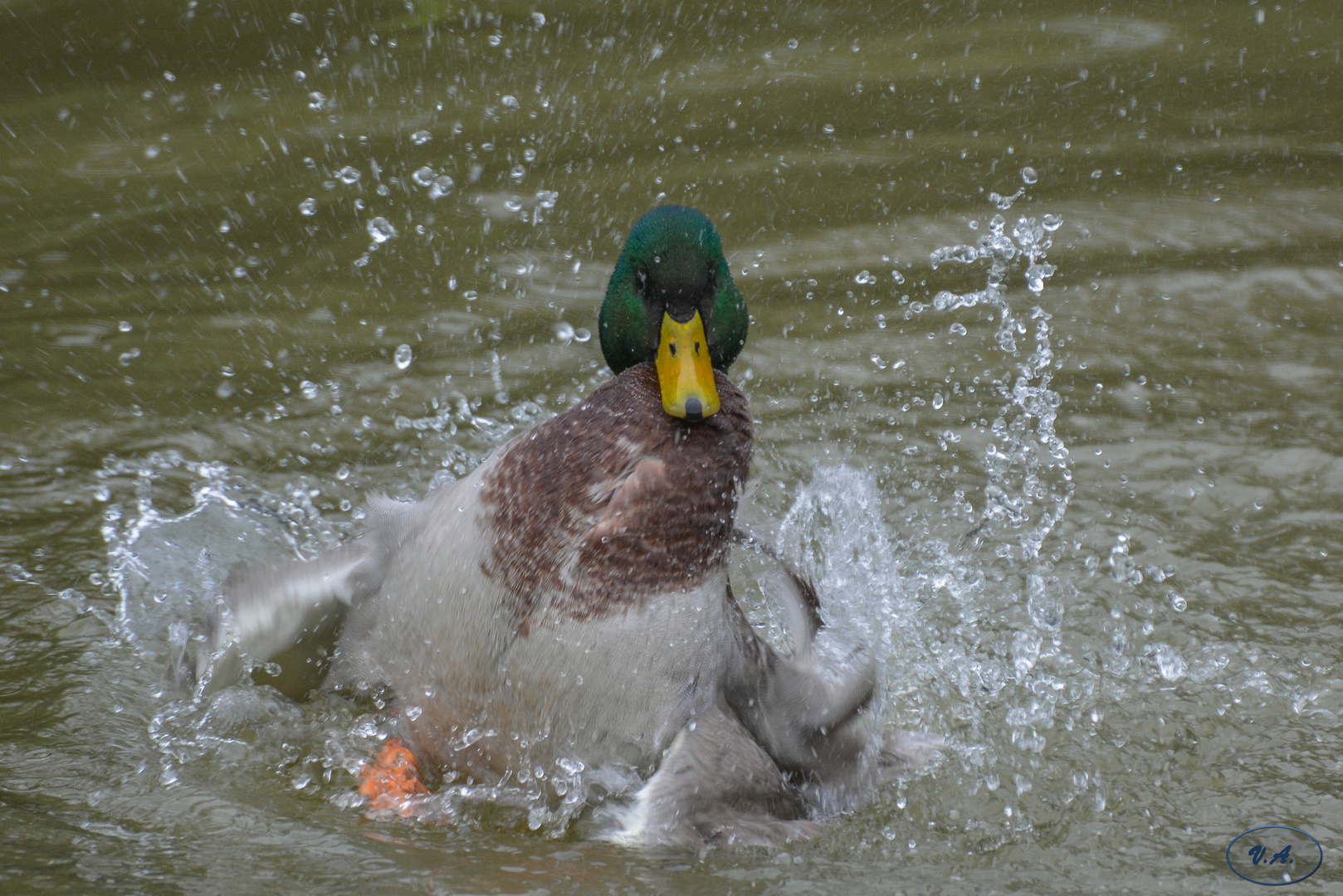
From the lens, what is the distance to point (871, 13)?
18.1 ft

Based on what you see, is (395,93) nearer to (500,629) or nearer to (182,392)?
(182,392)

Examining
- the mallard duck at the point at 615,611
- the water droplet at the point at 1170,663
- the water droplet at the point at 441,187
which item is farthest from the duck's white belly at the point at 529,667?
the water droplet at the point at 441,187

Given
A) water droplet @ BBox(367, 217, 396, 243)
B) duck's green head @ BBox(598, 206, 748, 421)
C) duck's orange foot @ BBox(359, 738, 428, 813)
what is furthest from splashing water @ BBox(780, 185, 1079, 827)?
water droplet @ BBox(367, 217, 396, 243)

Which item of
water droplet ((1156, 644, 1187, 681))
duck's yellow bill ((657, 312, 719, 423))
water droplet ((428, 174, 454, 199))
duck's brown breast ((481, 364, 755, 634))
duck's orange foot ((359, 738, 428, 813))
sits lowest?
water droplet ((1156, 644, 1187, 681))

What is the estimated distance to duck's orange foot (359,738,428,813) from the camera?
2379 mm

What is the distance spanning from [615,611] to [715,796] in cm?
36

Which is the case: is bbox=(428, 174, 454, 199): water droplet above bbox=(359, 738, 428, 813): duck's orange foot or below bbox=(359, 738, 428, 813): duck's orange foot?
above

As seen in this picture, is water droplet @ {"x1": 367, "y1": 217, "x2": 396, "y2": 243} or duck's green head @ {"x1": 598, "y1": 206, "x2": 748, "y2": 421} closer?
duck's green head @ {"x1": 598, "y1": 206, "x2": 748, "y2": 421}

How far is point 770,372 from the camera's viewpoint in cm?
413

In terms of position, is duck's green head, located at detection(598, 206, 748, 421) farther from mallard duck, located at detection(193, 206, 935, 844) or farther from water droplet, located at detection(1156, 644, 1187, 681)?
water droplet, located at detection(1156, 644, 1187, 681)

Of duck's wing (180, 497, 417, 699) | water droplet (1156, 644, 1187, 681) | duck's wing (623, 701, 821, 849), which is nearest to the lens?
duck's wing (623, 701, 821, 849)

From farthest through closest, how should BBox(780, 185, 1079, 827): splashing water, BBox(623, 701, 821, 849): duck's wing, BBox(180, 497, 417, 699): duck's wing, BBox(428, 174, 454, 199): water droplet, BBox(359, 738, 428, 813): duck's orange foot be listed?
1. BBox(428, 174, 454, 199): water droplet
2. BBox(780, 185, 1079, 827): splashing water
3. BBox(180, 497, 417, 699): duck's wing
4. BBox(359, 738, 428, 813): duck's orange foot
5. BBox(623, 701, 821, 849): duck's wing

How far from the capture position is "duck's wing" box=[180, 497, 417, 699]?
2.51 metres

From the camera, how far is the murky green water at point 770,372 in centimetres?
241
